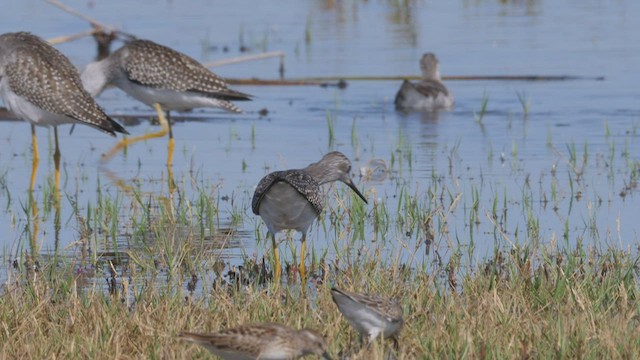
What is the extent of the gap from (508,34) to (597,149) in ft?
30.8

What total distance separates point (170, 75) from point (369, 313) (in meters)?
8.28

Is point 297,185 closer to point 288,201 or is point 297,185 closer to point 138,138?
point 288,201

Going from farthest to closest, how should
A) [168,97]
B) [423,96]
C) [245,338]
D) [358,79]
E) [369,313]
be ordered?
[358,79] < [423,96] < [168,97] < [369,313] < [245,338]

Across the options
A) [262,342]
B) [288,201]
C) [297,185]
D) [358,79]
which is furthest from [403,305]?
[358,79]

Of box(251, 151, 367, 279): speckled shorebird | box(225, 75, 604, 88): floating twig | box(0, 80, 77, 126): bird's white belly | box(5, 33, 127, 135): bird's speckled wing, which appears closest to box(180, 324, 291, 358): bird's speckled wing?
box(251, 151, 367, 279): speckled shorebird

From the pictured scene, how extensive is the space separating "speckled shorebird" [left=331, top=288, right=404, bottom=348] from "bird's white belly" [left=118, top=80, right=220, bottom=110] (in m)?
8.09

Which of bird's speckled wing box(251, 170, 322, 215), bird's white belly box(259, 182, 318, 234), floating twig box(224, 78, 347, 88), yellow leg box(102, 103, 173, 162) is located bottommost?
bird's white belly box(259, 182, 318, 234)

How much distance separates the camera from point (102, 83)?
14352mm

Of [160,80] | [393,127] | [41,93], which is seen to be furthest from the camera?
[393,127]

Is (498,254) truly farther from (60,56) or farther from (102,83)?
(102,83)

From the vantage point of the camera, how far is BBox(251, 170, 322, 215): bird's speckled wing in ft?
27.5

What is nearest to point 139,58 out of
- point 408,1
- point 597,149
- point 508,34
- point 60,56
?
point 60,56

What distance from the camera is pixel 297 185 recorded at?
8375 millimetres

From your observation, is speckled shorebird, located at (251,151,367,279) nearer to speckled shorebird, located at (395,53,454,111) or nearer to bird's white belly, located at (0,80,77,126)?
bird's white belly, located at (0,80,77,126)
